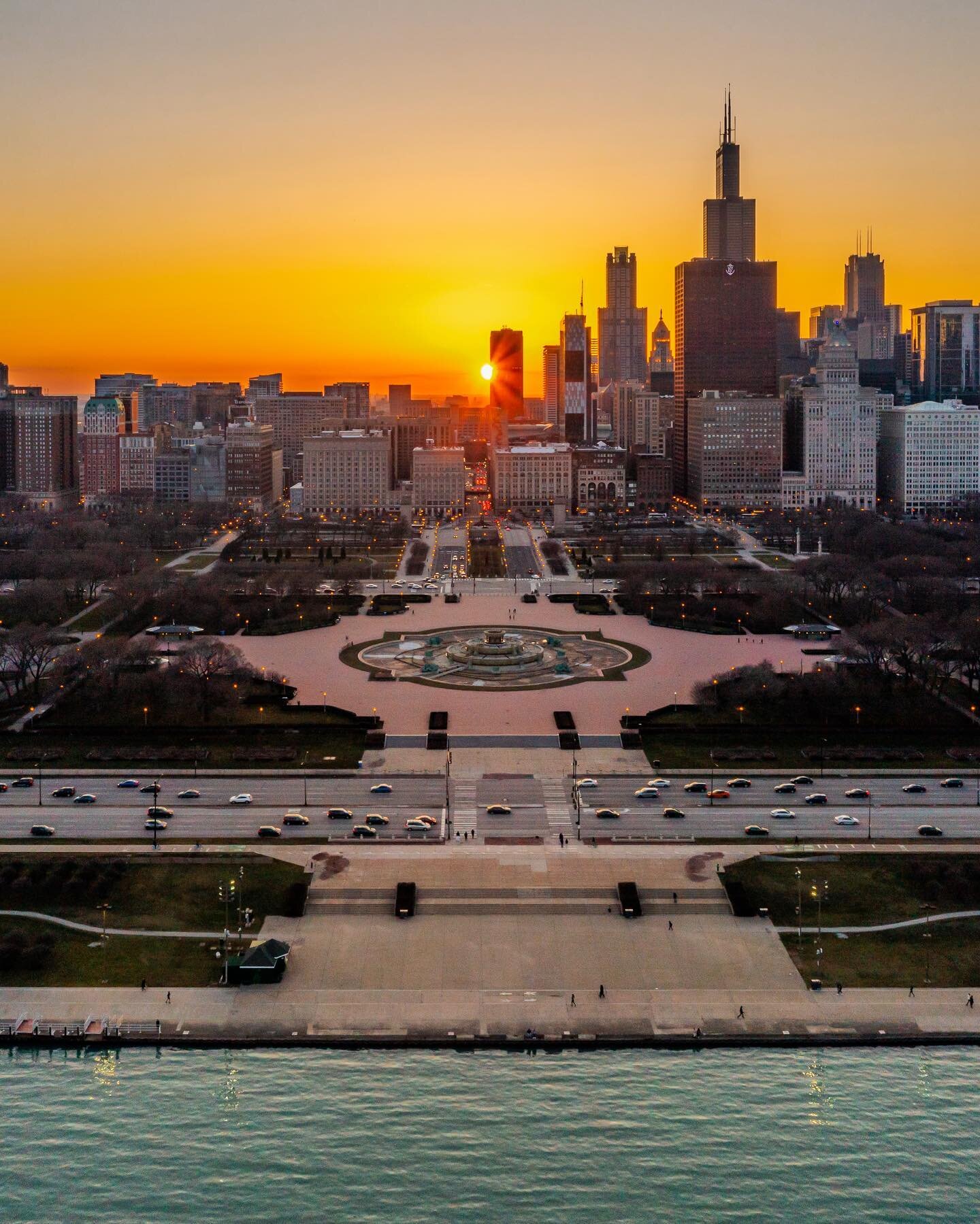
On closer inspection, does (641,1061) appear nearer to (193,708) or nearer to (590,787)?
(590,787)

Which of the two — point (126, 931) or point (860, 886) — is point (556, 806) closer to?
point (860, 886)

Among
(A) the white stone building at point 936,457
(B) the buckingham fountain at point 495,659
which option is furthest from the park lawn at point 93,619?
(A) the white stone building at point 936,457

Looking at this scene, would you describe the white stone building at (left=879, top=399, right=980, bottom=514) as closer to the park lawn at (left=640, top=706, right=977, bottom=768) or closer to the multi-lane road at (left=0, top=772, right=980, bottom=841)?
the park lawn at (left=640, top=706, right=977, bottom=768)

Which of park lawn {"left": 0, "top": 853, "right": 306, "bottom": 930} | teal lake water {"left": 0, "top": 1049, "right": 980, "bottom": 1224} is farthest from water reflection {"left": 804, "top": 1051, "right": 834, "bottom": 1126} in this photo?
park lawn {"left": 0, "top": 853, "right": 306, "bottom": 930}

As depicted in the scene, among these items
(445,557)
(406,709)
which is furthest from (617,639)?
(445,557)

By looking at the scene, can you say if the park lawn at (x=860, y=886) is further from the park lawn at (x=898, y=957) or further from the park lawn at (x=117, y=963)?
the park lawn at (x=117, y=963)

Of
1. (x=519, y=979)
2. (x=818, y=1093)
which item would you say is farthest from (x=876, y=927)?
(x=519, y=979)
